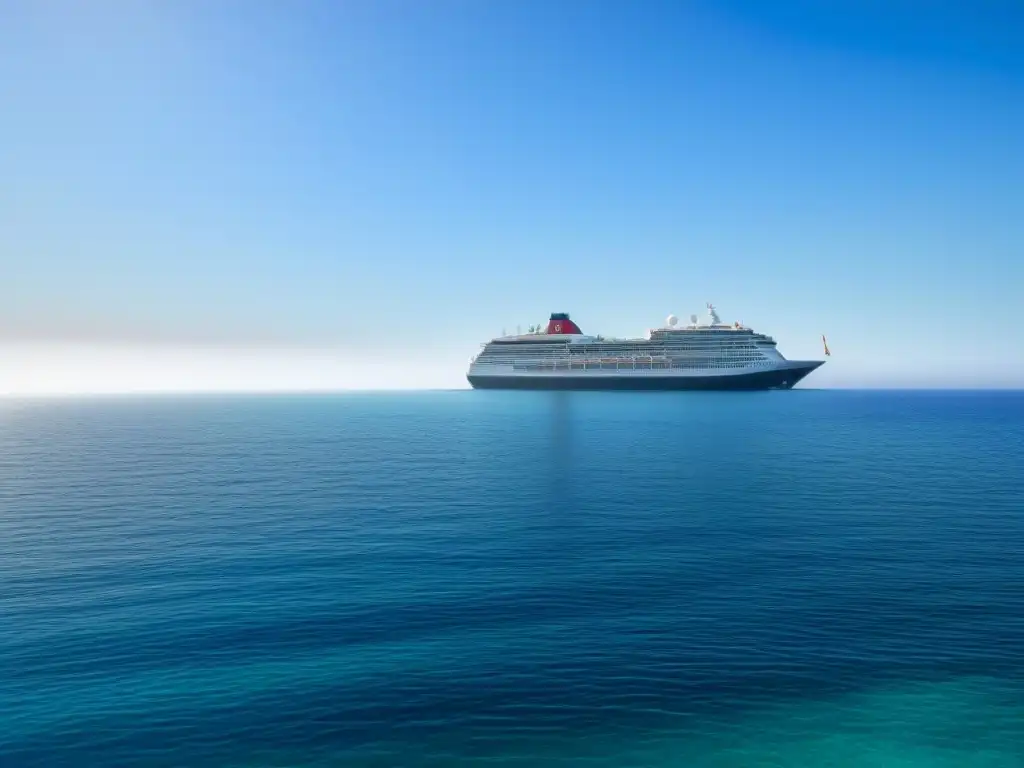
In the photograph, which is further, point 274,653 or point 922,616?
point 922,616

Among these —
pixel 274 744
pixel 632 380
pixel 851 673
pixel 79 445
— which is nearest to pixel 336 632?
pixel 274 744

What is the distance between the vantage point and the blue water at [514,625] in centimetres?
1545

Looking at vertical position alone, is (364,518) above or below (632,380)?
below

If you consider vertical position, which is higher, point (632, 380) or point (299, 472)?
point (632, 380)

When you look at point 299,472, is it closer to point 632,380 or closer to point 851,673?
point 851,673

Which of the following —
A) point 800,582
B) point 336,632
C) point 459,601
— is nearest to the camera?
point 336,632

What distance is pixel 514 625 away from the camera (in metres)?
21.8

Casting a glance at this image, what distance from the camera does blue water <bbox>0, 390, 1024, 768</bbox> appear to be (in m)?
15.4

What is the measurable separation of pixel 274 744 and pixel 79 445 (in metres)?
88.5

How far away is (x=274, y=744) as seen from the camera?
49.6 feet

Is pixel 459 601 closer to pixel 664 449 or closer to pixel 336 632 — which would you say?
pixel 336 632

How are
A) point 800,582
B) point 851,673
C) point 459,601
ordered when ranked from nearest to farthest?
point 851,673, point 459,601, point 800,582

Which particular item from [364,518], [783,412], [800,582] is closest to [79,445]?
[364,518]

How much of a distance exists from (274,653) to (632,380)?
7195 inches
